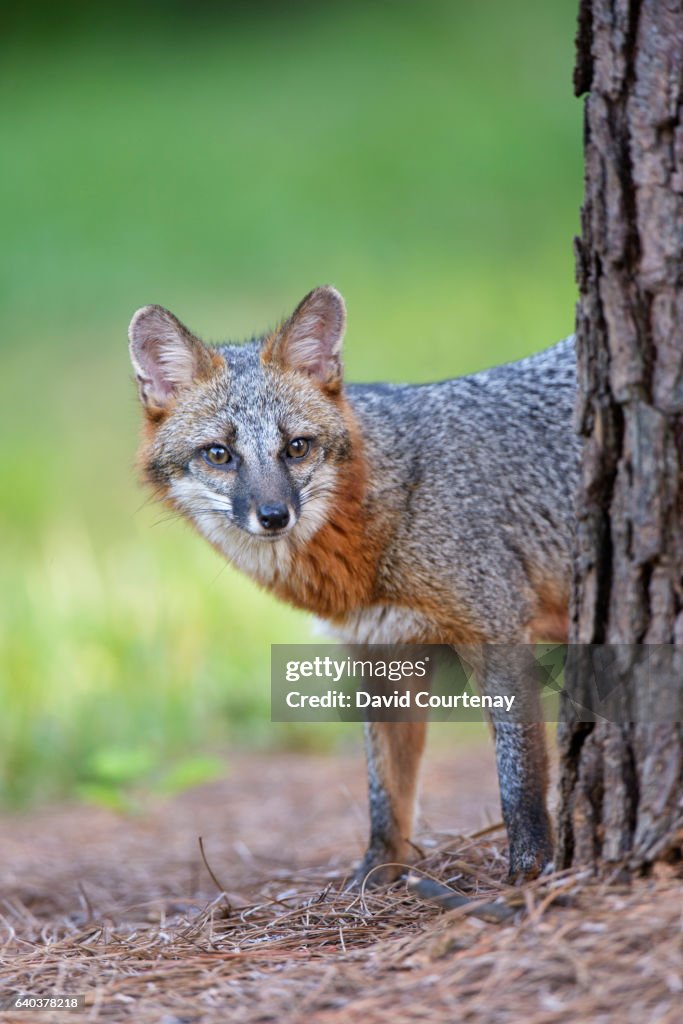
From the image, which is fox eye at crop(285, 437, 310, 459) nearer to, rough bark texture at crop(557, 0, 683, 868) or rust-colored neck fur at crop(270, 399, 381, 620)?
rust-colored neck fur at crop(270, 399, 381, 620)

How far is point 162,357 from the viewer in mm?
4930

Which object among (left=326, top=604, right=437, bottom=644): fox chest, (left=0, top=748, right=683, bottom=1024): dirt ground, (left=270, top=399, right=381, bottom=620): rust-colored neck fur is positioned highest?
(left=270, top=399, right=381, bottom=620): rust-colored neck fur

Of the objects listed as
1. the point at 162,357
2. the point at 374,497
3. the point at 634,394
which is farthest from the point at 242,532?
the point at 634,394

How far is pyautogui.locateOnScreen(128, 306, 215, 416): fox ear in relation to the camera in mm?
4840

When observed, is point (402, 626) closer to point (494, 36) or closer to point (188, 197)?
point (188, 197)

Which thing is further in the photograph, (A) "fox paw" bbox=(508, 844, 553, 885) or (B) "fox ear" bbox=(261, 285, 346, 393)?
(B) "fox ear" bbox=(261, 285, 346, 393)

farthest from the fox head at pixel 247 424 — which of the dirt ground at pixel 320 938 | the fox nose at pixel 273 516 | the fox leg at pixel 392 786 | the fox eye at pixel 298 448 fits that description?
the dirt ground at pixel 320 938

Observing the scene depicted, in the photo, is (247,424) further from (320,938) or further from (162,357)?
(320,938)

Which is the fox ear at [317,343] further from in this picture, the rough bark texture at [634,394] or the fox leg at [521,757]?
the rough bark texture at [634,394]

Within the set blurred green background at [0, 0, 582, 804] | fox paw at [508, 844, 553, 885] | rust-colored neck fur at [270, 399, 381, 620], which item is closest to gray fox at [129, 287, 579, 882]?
rust-colored neck fur at [270, 399, 381, 620]

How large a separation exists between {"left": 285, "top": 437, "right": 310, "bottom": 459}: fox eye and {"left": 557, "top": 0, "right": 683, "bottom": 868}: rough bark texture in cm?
177

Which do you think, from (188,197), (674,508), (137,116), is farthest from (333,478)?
(137,116)

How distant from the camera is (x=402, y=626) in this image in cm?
470

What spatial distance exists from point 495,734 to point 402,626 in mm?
523
